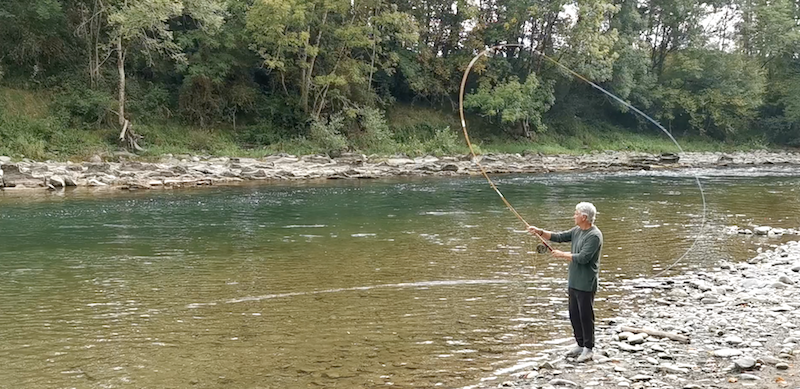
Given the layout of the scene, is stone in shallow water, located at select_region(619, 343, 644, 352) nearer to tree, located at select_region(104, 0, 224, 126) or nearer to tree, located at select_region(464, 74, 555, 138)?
tree, located at select_region(104, 0, 224, 126)

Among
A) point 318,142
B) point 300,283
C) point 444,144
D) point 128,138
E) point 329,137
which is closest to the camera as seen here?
point 300,283

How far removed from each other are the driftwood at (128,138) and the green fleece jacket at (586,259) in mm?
25759

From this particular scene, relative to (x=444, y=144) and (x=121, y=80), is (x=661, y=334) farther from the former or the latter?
(x=444, y=144)

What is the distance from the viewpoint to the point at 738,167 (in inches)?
1457

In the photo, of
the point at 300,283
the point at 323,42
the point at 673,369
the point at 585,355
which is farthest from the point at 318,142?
the point at 673,369

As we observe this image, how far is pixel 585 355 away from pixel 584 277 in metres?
0.69

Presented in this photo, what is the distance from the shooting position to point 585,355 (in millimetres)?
5484

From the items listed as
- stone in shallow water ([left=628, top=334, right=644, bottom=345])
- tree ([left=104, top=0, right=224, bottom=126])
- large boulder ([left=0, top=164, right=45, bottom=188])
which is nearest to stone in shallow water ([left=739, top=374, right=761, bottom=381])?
stone in shallow water ([left=628, top=334, right=644, bottom=345])

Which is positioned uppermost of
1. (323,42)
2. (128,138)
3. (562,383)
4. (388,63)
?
(323,42)

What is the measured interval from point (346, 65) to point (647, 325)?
1170 inches

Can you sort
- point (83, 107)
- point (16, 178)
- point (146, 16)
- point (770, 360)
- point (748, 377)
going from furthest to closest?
1. point (83, 107)
2. point (146, 16)
3. point (16, 178)
4. point (770, 360)
5. point (748, 377)

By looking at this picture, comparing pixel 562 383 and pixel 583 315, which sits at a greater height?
pixel 583 315

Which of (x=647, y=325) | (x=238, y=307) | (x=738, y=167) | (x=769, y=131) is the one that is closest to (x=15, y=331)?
(x=238, y=307)

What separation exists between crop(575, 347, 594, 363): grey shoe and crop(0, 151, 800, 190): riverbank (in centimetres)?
1957
